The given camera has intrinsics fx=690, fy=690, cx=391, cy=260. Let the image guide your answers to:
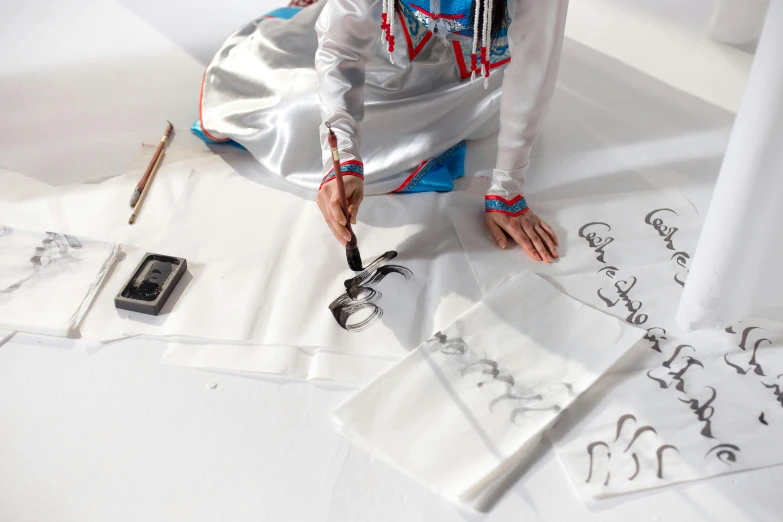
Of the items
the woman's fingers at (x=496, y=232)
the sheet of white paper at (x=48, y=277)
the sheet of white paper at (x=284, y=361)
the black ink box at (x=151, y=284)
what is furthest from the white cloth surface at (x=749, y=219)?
the sheet of white paper at (x=48, y=277)

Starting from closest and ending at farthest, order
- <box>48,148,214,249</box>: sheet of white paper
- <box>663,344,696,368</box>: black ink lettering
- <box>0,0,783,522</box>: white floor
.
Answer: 1. <box>0,0,783,522</box>: white floor
2. <box>663,344,696,368</box>: black ink lettering
3. <box>48,148,214,249</box>: sheet of white paper

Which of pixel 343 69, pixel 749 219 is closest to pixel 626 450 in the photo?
pixel 749 219

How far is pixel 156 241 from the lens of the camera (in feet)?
3.30

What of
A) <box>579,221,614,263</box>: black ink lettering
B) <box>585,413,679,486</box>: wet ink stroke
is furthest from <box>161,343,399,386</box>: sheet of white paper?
<box>579,221,614,263</box>: black ink lettering

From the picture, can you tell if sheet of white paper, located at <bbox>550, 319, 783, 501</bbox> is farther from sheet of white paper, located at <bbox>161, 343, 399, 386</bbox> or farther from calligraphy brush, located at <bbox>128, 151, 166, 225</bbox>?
calligraphy brush, located at <bbox>128, 151, 166, 225</bbox>

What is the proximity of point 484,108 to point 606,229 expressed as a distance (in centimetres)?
30

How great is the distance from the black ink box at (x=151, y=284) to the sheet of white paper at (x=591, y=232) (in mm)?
401

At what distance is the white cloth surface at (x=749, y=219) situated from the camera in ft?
1.91

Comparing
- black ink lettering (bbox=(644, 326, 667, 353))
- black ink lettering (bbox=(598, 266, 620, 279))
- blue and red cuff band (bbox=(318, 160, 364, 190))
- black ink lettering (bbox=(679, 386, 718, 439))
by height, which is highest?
blue and red cuff band (bbox=(318, 160, 364, 190))

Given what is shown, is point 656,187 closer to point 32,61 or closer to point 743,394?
point 743,394

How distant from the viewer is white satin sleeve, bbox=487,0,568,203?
870mm

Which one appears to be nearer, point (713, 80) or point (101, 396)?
point (101, 396)

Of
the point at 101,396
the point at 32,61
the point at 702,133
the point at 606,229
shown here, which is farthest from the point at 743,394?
the point at 32,61

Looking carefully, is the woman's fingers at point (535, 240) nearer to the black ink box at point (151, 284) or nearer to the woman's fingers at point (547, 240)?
the woman's fingers at point (547, 240)
